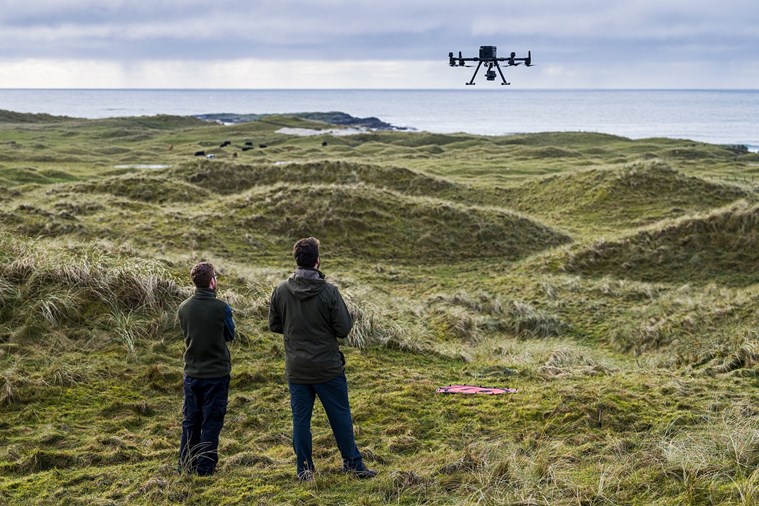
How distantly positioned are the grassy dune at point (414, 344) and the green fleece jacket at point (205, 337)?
3.54 feet

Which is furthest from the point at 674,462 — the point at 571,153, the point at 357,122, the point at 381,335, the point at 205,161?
the point at 357,122

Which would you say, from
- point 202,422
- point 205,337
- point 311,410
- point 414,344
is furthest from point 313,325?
point 414,344

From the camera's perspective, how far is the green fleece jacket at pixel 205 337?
24.2 ft

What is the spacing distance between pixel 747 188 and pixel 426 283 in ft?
64.8

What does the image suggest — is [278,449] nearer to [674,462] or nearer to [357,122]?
[674,462]

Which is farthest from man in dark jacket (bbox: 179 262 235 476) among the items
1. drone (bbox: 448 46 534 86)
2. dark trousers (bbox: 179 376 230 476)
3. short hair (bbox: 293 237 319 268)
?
drone (bbox: 448 46 534 86)

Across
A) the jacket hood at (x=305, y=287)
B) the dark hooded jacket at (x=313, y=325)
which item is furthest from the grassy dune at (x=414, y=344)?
the jacket hood at (x=305, y=287)

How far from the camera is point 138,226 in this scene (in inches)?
944

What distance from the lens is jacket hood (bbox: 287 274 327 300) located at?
6.91m

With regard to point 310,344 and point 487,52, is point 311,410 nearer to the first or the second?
point 310,344

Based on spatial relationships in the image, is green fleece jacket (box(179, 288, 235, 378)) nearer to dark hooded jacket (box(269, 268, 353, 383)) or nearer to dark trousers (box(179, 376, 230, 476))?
dark trousers (box(179, 376, 230, 476))

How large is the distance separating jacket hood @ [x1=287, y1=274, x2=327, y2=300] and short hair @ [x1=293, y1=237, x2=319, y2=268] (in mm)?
149

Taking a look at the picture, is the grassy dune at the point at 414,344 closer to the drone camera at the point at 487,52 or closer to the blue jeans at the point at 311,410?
the blue jeans at the point at 311,410

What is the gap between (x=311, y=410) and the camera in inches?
277
